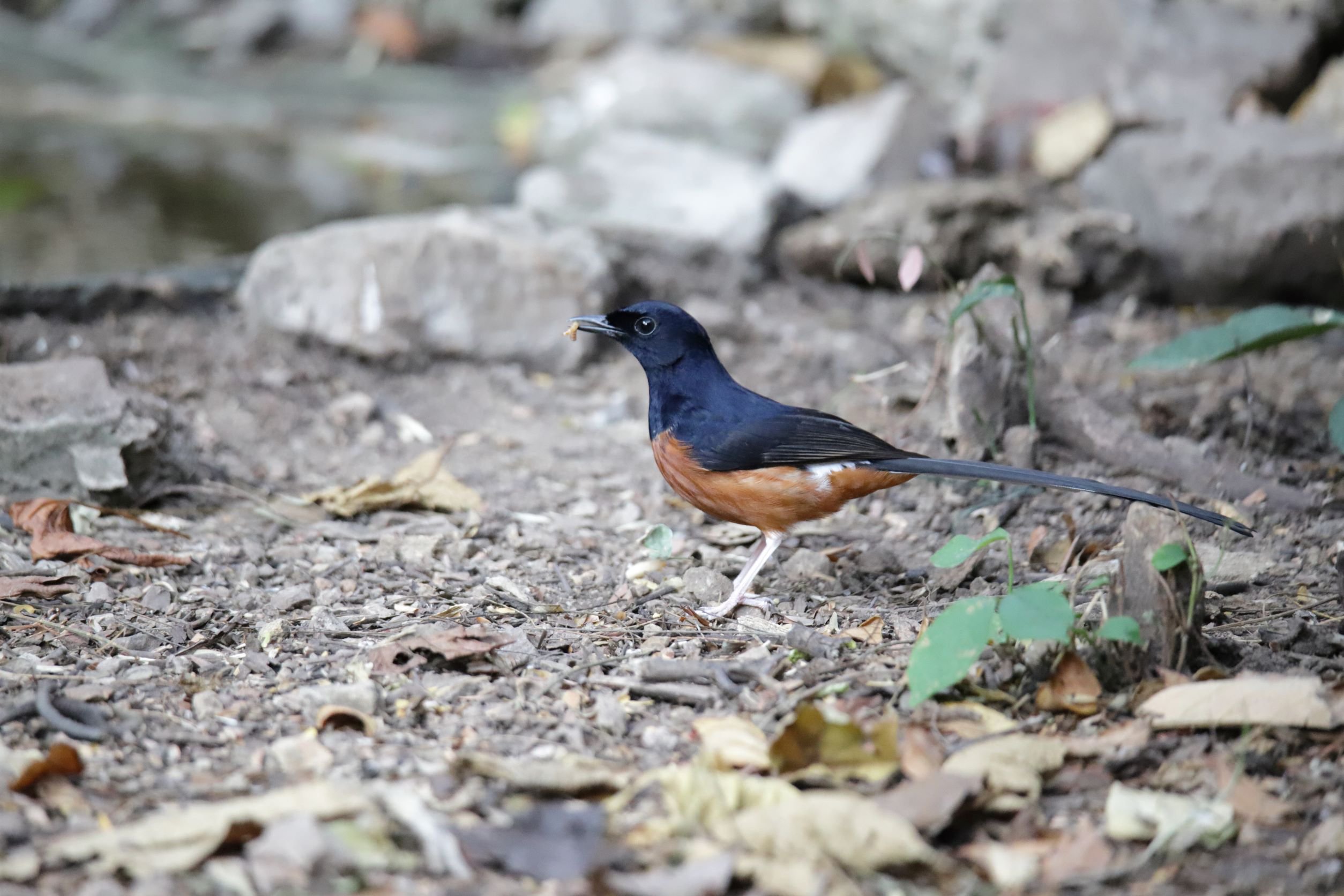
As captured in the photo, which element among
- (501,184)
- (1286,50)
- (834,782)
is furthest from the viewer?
(501,184)

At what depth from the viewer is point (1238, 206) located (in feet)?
21.3

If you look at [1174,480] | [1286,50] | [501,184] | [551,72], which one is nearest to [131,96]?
[551,72]

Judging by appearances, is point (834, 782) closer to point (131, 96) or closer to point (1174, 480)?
point (1174, 480)

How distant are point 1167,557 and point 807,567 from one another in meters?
1.46

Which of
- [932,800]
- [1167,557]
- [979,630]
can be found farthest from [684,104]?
Result: [932,800]

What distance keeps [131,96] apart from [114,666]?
10.4 m

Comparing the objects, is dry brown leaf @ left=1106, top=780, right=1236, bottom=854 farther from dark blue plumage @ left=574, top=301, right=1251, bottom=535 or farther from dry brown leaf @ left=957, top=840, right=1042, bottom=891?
dark blue plumage @ left=574, top=301, right=1251, bottom=535

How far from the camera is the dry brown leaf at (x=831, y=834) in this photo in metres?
2.38

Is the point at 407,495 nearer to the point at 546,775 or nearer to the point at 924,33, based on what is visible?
the point at 546,775

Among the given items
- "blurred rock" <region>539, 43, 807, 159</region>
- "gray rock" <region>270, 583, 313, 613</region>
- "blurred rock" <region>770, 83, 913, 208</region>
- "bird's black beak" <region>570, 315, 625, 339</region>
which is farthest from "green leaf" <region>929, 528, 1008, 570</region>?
"blurred rock" <region>539, 43, 807, 159</region>

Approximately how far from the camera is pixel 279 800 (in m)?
2.49

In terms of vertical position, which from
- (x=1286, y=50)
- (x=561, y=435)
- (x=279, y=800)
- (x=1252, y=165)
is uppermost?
(x=1286, y=50)

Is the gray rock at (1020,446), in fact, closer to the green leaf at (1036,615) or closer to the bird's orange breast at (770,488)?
the bird's orange breast at (770,488)

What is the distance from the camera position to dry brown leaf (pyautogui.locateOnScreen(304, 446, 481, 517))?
4.63m
